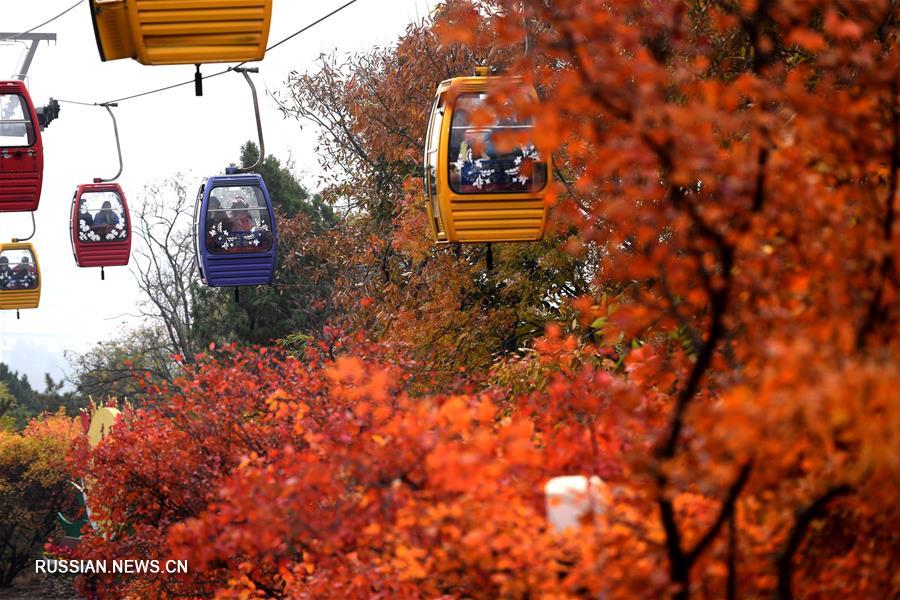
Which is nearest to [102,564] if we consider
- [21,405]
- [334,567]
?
[334,567]

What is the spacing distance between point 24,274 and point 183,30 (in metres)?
24.2

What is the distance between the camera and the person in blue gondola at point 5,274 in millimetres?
30578

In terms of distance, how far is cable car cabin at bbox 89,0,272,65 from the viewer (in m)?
8.03

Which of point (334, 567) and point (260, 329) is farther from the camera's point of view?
point (260, 329)

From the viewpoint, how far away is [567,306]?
56.4ft

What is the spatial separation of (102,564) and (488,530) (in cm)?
1320

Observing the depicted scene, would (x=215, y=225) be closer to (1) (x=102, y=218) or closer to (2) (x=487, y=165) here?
(1) (x=102, y=218)

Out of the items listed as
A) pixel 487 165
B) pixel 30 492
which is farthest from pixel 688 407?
pixel 30 492

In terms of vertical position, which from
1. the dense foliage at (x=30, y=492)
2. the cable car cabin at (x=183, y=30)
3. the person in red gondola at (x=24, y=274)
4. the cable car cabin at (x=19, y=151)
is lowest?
the dense foliage at (x=30, y=492)

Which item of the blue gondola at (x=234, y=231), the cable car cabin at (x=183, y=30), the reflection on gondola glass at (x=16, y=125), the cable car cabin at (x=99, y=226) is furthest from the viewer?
the cable car cabin at (x=99, y=226)

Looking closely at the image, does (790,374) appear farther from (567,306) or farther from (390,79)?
(390,79)

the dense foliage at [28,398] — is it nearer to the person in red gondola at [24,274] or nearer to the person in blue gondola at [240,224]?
the person in red gondola at [24,274]

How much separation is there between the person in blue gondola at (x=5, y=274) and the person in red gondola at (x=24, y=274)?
12cm

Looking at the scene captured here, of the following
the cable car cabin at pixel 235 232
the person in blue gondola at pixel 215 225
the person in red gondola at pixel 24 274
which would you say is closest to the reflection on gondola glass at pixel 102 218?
the cable car cabin at pixel 235 232
